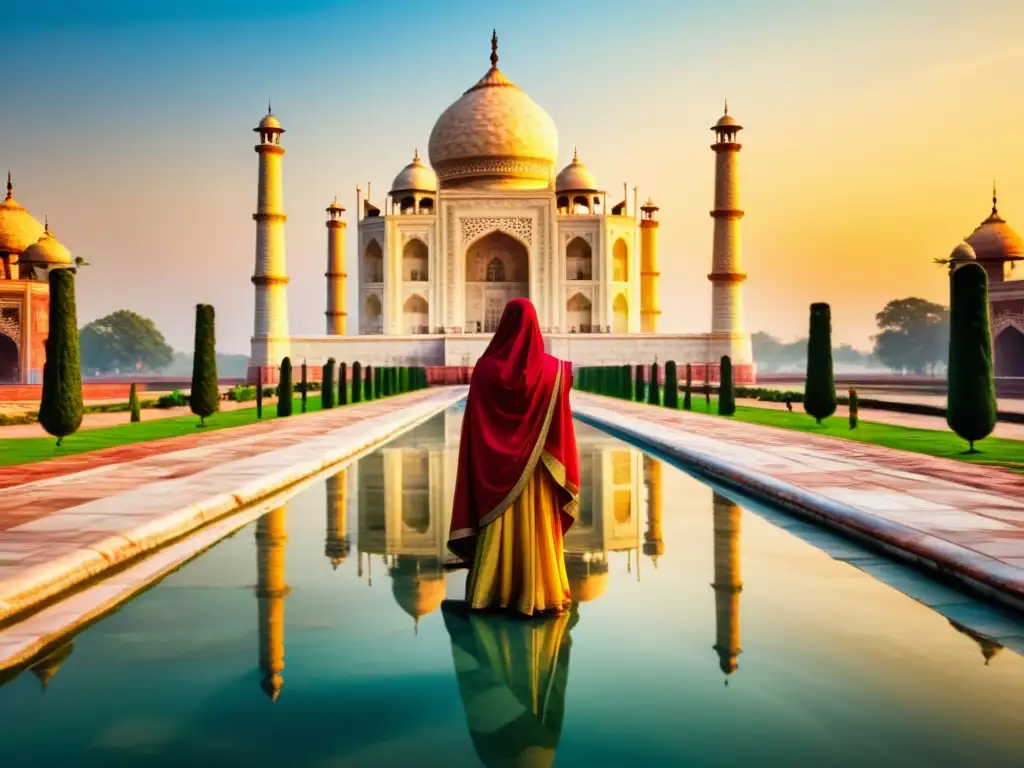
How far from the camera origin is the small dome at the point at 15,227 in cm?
3681

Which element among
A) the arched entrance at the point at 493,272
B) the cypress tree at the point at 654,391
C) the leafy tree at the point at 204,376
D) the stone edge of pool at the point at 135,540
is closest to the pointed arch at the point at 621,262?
the arched entrance at the point at 493,272

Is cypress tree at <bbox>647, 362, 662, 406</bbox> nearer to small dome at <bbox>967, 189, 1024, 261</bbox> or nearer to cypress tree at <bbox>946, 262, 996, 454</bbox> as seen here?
cypress tree at <bbox>946, 262, 996, 454</bbox>

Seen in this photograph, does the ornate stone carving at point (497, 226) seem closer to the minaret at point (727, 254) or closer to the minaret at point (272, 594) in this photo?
the minaret at point (727, 254)

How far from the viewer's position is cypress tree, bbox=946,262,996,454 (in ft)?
30.7

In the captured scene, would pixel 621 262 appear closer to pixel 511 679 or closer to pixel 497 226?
pixel 497 226

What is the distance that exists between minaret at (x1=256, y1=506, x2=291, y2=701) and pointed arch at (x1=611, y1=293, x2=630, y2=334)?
116ft

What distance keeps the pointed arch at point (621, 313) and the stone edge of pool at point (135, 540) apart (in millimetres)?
32361

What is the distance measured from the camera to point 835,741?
2445 millimetres

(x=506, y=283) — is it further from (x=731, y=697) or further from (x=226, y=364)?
(x=226, y=364)

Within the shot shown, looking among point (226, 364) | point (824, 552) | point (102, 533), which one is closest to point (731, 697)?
point (824, 552)

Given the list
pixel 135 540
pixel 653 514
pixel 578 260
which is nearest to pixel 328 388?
pixel 653 514

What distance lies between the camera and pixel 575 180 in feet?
138

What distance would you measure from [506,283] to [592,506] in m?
35.2

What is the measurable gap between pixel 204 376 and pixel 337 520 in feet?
28.4
